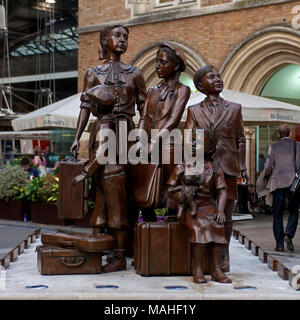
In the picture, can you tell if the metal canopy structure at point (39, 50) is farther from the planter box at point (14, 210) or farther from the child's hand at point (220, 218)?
the child's hand at point (220, 218)

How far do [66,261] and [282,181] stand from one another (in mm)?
4026

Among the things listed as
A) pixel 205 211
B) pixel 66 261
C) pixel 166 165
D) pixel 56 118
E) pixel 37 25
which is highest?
pixel 37 25

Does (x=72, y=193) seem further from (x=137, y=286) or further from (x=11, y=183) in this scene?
(x=11, y=183)

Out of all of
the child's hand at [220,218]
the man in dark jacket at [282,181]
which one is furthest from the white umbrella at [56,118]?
the child's hand at [220,218]

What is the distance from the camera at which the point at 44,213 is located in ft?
38.0

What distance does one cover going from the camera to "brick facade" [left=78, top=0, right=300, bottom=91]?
555 inches

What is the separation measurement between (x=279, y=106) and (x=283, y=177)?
302 centimetres

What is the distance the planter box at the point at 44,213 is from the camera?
1136 cm

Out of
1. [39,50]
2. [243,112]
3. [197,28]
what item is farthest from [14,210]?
[39,50]

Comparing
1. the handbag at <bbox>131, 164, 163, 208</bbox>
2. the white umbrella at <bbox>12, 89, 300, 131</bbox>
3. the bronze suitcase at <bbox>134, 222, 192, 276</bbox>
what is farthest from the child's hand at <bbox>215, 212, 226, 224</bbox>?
the white umbrella at <bbox>12, 89, 300, 131</bbox>

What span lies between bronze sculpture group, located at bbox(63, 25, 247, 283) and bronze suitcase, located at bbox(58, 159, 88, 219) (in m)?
0.16

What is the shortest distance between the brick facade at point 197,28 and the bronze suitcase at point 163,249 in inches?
367
